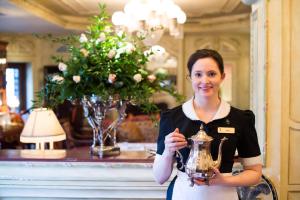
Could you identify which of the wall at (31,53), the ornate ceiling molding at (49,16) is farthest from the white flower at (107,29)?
the wall at (31,53)

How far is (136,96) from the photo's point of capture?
6.96ft

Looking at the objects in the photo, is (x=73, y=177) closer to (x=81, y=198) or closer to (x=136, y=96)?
(x=81, y=198)

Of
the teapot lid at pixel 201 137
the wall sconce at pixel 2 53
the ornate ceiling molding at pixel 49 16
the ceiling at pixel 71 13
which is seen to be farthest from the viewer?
the wall sconce at pixel 2 53

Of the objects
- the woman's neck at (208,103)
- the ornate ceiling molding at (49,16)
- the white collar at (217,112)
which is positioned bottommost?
the white collar at (217,112)

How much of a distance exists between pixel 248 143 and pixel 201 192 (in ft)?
0.87

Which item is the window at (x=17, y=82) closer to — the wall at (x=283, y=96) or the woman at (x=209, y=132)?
the wall at (x=283, y=96)

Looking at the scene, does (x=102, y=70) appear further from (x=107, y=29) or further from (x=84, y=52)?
(x=107, y=29)

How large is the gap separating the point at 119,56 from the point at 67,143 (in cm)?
340

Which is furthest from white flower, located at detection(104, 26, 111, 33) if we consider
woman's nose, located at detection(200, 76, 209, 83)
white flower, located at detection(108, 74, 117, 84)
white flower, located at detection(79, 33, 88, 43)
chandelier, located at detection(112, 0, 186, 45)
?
chandelier, located at detection(112, 0, 186, 45)

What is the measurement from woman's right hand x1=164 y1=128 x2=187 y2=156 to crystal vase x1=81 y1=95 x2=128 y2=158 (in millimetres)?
833

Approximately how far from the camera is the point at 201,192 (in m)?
1.38

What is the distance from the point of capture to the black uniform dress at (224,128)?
1.40 meters

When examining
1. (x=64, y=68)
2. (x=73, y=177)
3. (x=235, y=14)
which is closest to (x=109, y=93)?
(x=64, y=68)

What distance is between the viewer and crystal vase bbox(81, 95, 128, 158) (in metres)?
2.12
